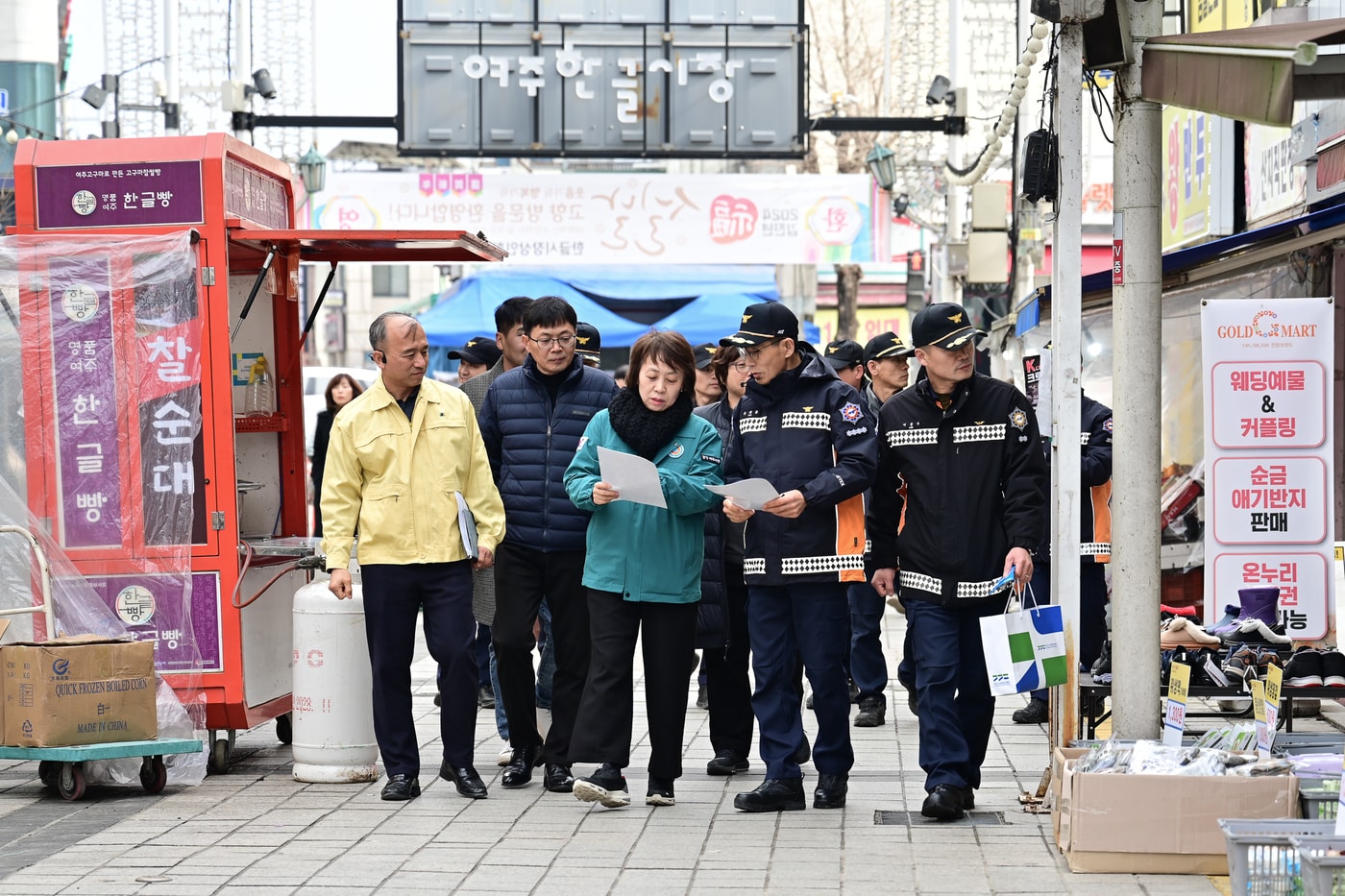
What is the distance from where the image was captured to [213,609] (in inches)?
295

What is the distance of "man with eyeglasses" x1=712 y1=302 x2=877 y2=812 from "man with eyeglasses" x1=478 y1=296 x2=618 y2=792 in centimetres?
80

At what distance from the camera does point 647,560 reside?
649cm

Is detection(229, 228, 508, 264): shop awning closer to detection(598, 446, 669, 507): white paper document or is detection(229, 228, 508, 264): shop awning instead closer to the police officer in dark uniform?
detection(598, 446, 669, 507): white paper document

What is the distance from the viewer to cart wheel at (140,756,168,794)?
7098 millimetres

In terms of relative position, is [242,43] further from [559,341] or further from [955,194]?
[559,341]

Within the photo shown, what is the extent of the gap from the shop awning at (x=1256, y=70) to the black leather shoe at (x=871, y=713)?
407cm

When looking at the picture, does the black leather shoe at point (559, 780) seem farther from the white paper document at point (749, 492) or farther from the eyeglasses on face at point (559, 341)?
the eyeglasses on face at point (559, 341)

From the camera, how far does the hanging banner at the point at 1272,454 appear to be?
25.9 feet

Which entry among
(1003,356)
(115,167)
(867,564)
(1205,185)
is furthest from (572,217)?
(867,564)

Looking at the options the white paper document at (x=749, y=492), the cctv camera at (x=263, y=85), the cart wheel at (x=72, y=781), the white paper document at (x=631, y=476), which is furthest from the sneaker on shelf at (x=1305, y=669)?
the cctv camera at (x=263, y=85)

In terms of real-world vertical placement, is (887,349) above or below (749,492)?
above

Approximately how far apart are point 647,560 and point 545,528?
25.1 inches

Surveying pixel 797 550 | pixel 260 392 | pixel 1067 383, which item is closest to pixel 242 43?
pixel 260 392

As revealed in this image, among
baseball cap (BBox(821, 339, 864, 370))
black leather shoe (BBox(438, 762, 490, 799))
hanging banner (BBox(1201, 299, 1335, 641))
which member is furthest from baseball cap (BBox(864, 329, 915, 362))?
black leather shoe (BBox(438, 762, 490, 799))
